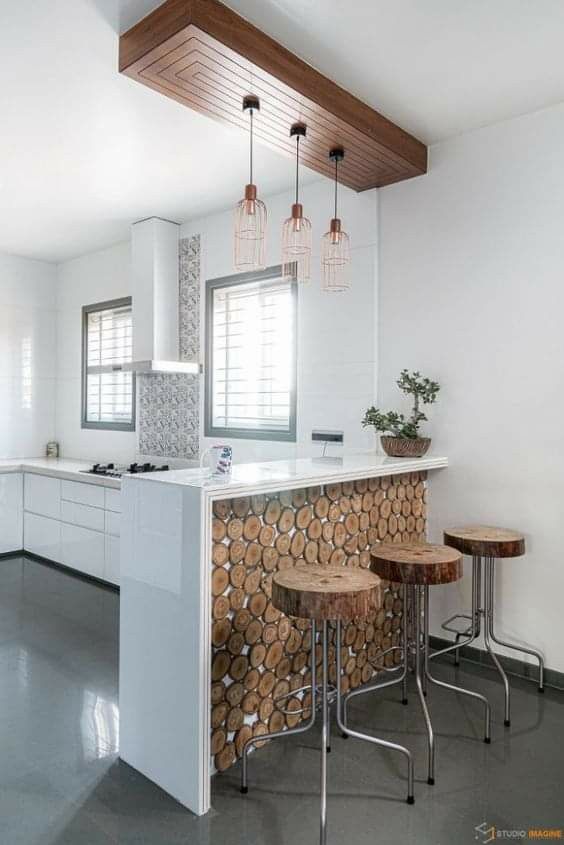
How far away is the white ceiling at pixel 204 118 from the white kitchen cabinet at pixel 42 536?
8.12 ft

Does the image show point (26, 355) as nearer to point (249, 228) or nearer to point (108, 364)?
point (108, 364)

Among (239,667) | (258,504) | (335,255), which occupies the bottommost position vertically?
(239,667)

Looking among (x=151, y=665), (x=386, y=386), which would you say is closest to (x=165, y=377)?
(x=386, y=386)

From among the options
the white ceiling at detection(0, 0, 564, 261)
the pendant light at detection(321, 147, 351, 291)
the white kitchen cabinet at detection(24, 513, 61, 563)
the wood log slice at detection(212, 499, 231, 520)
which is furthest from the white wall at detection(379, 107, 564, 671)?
the white kitchen cabinet at detection(24, 513, 61, 563)

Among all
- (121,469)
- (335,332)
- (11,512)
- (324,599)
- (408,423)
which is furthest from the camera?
(11,512)

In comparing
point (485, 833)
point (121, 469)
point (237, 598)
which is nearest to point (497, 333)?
point (237, 598)

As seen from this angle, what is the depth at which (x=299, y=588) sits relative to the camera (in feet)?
5.80

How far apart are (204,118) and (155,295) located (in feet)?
5.46

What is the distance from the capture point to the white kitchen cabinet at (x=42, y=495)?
4562mm

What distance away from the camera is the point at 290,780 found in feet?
6.52

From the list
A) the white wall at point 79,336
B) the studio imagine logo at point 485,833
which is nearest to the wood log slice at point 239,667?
the studio imagine logo at point 485,833

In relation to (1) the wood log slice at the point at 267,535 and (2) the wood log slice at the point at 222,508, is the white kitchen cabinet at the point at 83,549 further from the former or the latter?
(2) the wood log slice at the point at 222,508

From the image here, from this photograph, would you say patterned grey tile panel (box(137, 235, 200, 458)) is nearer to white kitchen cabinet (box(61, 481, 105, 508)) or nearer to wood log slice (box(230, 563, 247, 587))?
white kitchen cabinet (box(61, 481, 105, 508))

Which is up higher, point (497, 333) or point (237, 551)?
point (497, 333)
